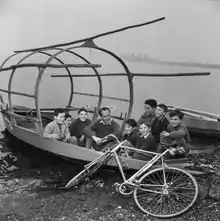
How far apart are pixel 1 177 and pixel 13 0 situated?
52.5ft

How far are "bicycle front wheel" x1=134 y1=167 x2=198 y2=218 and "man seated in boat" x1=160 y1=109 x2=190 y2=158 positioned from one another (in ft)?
2.55

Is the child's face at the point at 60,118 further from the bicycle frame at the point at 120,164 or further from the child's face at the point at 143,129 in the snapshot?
the child's face at the point at 143,129

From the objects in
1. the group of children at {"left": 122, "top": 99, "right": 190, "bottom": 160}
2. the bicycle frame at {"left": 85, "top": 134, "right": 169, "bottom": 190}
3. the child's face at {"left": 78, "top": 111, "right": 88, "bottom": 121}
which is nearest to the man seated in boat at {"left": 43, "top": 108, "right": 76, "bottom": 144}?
the child's face at {"left": 78, "top": 111, "right": 88, "bottom": 121}

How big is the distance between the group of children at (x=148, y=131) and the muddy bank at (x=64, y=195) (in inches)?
25.0

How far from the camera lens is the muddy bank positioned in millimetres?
4012

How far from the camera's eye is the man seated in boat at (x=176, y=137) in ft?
16.4

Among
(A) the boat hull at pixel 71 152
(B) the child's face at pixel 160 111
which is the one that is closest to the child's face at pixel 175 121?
(A) the boat hull at pixel 71 152

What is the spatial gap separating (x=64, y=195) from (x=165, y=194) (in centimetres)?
158

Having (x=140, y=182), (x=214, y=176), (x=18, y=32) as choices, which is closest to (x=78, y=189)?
(x=140, y=182)

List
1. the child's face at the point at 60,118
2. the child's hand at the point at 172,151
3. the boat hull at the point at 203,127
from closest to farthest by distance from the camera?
1. the child's hand at the point at 172,151
2. the child's face at the point at 60,118
3. the boat hull at the point at 203,127

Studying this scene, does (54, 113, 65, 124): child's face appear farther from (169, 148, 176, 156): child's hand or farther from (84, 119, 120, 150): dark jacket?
(169, 148, 176, 156): child's hand

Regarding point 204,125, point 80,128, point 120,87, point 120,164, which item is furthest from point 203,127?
point 120,87

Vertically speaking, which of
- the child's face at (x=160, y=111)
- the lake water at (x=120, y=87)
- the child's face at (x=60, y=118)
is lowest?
the lake water at (x=120, y=87)

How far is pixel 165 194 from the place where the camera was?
4082 millimetres
